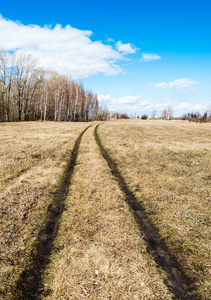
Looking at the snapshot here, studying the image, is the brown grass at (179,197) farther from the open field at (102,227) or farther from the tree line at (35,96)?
the tree line at (35,96)

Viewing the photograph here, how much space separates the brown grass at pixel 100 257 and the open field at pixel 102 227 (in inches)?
0.8

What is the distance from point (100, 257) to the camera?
167 inches

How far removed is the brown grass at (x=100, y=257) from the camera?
135 inches

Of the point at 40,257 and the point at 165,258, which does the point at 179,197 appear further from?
the point at 40,257

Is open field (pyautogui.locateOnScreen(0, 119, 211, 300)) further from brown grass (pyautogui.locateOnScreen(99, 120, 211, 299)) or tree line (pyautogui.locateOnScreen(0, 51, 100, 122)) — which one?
tree line (pyautogui.locateOnScreen(0, 51, 100, 122))

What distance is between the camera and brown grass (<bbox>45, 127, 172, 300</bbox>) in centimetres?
344

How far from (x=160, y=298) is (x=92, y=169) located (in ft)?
24.6

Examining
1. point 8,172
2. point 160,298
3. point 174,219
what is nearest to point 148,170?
point 174,219

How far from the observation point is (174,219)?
5.93m

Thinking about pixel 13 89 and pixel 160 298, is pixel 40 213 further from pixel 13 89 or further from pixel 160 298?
pixel 13 89

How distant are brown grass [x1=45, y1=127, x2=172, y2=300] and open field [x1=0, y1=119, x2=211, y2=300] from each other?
20 mm

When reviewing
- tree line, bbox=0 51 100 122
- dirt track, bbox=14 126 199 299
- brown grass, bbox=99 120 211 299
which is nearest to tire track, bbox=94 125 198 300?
dirt track, bbox=14 126 199 299

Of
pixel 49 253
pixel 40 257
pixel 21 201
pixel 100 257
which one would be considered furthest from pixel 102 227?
pixel 21 201

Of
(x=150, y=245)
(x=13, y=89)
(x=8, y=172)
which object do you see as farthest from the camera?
(x=13, y=89)
